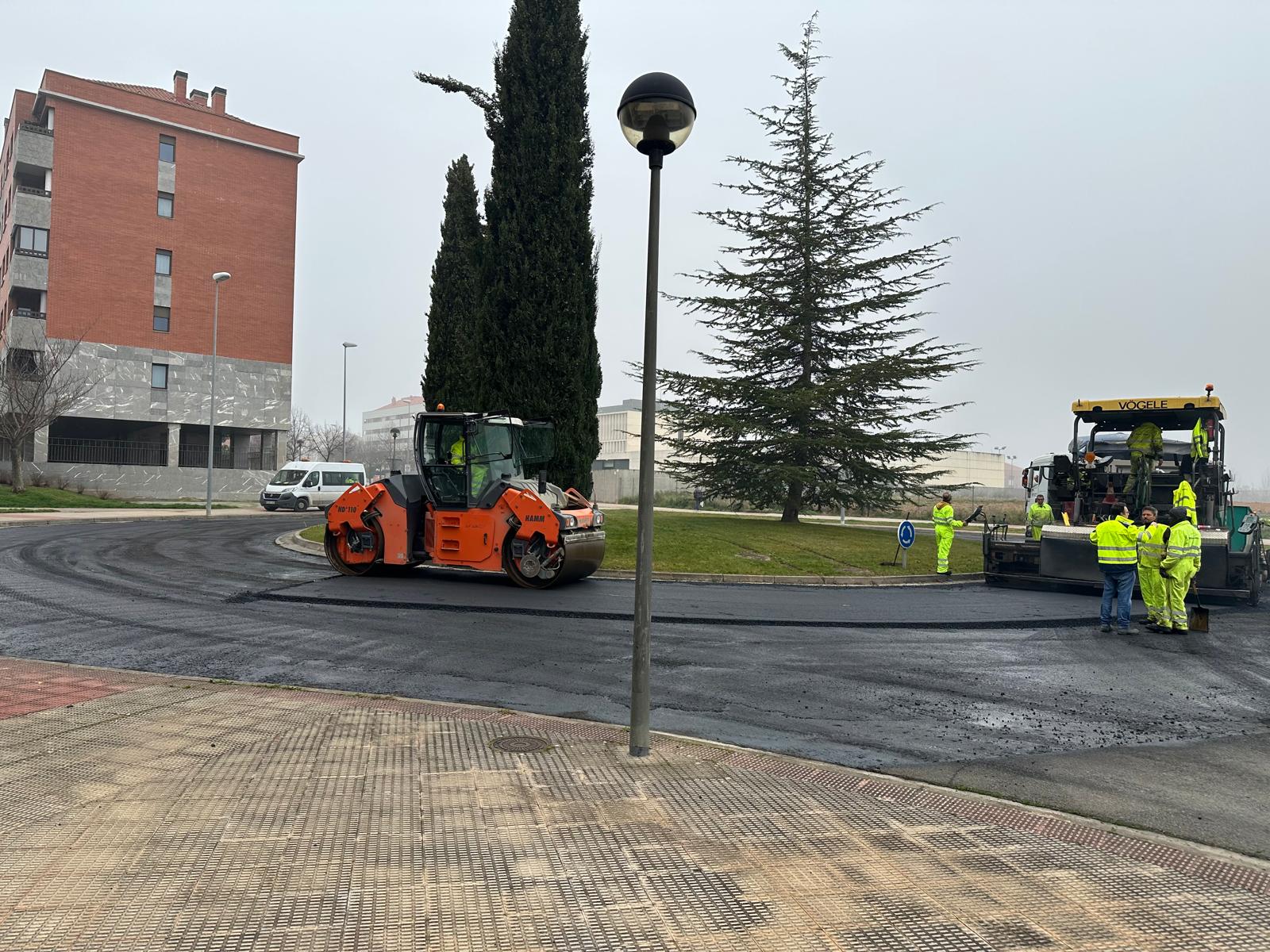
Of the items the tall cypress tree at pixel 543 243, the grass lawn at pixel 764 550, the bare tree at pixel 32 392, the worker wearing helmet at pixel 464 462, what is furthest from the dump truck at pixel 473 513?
the bare tree at pixel 32 392

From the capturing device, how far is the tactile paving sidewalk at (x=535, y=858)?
3219 mm

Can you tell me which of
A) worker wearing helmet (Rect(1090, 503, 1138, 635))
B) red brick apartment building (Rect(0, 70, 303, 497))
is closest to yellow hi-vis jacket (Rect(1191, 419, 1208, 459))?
worker wearing helmet (Rect(1090, 503, 1138, 635))

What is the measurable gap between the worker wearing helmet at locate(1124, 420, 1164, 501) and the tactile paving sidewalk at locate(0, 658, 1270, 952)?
42.0 ft

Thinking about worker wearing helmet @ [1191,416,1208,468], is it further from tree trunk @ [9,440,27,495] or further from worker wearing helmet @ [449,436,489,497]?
tree trunk @ [9,440,27,495]

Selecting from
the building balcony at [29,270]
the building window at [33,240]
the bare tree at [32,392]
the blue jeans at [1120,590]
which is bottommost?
the blue jeans at [1120,590]

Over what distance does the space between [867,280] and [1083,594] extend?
40.7ft

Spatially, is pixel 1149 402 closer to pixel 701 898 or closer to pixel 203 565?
pixel 701 898

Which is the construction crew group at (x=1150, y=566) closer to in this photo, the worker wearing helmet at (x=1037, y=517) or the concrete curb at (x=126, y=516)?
the worker wearing helmet at (x=1037, y=517)

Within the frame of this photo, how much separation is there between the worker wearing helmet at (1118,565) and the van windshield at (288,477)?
33.4 meters

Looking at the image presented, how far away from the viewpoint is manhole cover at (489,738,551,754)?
5344 millimetres

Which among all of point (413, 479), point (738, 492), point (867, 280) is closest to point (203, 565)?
point (413, 479)

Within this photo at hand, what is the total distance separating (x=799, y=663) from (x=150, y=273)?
44.7 meters

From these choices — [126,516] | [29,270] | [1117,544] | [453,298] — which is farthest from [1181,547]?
[29,270]

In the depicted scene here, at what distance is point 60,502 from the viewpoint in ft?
114
